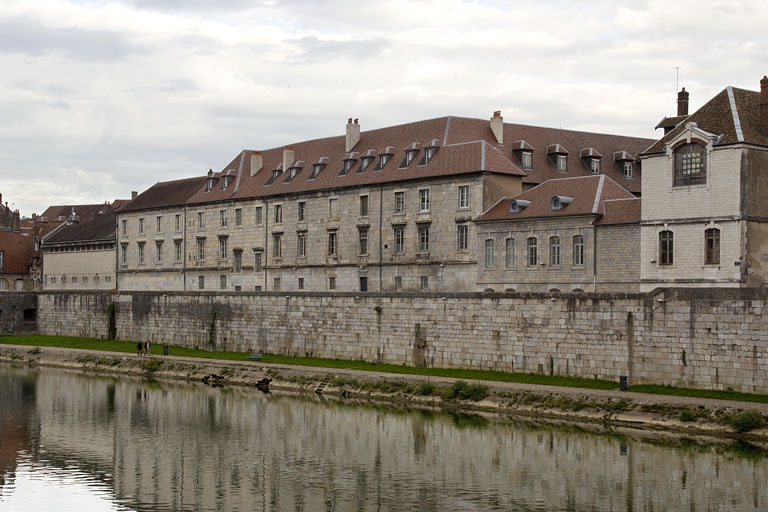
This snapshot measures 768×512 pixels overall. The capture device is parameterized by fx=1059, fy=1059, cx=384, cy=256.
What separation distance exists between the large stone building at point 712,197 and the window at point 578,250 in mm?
3946

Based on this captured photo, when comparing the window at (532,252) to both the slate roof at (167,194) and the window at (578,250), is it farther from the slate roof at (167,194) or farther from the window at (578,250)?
the slate roof at (167,194)

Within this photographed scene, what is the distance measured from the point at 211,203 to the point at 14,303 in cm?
1389

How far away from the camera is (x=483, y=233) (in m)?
50.7

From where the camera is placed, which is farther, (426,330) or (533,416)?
(426,330)

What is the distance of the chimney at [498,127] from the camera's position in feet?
192

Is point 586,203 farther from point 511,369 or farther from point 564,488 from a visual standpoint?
point 564,488

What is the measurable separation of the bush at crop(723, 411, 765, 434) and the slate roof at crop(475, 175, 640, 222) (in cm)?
1756

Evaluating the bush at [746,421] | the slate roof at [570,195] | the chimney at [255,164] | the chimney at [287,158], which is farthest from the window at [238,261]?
the bush at [746,421]

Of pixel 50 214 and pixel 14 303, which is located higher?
pixel 50 214

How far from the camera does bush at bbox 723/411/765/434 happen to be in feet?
90.3

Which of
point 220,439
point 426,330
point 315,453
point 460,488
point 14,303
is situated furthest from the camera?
point 14,303

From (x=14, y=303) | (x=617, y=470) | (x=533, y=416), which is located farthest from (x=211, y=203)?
(x=617, y=470)

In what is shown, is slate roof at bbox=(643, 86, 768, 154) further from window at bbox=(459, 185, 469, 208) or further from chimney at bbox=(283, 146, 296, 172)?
chimney at bbox=(283, 146, 296, 172)

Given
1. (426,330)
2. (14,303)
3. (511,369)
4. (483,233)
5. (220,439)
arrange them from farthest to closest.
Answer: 1. (14,303)
2. (483,233)
3. (426,330)
4. (511,369)
5. (220,439)
